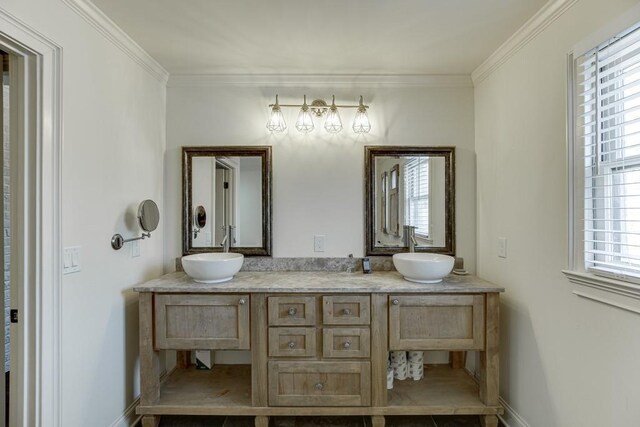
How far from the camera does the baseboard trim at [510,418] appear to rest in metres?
1.88

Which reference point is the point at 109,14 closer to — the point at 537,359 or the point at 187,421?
the point at 187,421

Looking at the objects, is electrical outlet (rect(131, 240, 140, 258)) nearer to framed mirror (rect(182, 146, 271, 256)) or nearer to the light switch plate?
framed mirror (rect(182, 146, 271, 256))

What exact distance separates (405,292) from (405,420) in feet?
2.75

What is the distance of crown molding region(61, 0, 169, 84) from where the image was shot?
161 cm

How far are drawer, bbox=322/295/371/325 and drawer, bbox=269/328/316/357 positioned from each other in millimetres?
145

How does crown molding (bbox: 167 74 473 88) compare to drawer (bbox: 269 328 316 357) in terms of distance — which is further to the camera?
crown molding (bbox: 167 74 473 88)

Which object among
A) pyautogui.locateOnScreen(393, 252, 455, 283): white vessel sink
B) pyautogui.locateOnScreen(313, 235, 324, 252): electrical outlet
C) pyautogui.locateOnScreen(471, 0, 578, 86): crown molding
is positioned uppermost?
pyautogui.locateOnScreen(471, 0, 578, 86): crown molding

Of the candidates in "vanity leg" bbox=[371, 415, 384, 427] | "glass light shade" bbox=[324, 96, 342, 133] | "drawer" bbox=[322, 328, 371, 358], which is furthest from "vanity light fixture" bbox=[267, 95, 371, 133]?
"vanity leg" bbox=[371, 415, 384, 427]

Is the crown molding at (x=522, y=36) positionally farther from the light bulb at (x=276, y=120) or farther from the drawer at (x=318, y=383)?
the drawer at (x=318, y=383)

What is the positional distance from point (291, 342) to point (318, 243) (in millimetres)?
782

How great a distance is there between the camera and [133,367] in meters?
2.05

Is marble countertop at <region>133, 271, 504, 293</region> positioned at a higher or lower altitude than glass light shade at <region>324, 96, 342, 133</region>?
lower

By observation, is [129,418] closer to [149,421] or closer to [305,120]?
[149,421]

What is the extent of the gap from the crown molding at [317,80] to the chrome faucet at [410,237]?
1.05m
